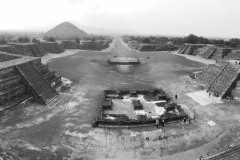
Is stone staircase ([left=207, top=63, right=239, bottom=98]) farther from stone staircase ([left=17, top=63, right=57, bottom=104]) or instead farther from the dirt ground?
stone staircase ([left=17, top=63, right=57, bottom=104])

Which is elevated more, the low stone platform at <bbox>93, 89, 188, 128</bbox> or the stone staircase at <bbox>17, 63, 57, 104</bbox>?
the stone staircase at <bbox>17, 63, 57, 104</bbox>

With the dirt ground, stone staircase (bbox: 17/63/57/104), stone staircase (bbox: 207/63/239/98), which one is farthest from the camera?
stone staircase (bbox: 207/63/239/98)

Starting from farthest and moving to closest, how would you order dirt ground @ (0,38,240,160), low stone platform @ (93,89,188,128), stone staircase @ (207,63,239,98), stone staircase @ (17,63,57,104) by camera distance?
1. stone staircase @ (207,63,239,98)
2. stone staircase @ (17,63,57,104)
3. low stone platform @ (93,89,188,128)
4. dirt ground @ (0,38,240,160)

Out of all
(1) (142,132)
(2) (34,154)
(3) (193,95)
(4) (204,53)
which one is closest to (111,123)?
(1) (142,132)

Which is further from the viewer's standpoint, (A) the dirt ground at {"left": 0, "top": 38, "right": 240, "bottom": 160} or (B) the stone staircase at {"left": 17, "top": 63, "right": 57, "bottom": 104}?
(B) the stone staircase at {"left": 17, "top": 63, "right": 57, "bottom": 104}

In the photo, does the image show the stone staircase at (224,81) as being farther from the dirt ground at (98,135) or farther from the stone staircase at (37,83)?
the stone staircase at (37,83)

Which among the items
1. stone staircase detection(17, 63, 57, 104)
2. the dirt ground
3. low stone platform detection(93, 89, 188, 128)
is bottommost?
the dirt ground

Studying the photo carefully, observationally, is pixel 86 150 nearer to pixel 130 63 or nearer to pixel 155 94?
pixel 155 94

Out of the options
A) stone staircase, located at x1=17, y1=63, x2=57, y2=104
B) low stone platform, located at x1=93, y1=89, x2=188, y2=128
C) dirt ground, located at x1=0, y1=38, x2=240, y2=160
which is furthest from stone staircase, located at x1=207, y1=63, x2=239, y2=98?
stone staircase, located at x1=17, y1=63, x2=57, y2=104

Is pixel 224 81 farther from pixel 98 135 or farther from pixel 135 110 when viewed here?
pixel 98 135

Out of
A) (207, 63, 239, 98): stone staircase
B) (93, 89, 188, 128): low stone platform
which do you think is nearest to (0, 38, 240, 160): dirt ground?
(93, 89, 188, 128): low stone platform
